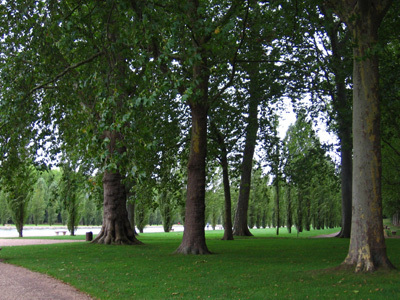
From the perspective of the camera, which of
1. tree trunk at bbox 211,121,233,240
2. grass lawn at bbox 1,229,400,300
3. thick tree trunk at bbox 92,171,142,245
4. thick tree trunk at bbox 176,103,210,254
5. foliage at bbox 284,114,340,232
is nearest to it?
grass lawn at bbox 1,229,400,300

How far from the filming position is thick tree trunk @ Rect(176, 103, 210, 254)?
14.4 m

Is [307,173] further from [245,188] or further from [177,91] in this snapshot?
[177,91]

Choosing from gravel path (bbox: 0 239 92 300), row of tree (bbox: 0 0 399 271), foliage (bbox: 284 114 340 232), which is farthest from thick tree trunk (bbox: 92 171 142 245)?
foliage (bbox: 284 114 340 232)

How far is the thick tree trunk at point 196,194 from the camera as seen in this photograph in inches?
567

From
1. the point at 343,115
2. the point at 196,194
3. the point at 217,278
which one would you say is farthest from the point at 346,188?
the point at 217,278

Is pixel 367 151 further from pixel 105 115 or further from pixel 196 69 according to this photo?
pixel 196 69

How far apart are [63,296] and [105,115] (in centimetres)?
376

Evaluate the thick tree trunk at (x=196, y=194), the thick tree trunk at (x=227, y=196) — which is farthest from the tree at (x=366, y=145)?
the thick tree trunk at (x=227, y=196)

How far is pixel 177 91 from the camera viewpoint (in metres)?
7.23

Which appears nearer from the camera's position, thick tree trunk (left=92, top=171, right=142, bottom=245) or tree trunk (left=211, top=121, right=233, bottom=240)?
thick tree trunk (left=92, top=171, right=142, bottom=245)

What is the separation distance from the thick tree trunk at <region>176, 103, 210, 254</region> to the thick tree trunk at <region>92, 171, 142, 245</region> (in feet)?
21.8

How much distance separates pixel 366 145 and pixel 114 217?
47.1ft

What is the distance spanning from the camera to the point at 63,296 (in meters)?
7.86

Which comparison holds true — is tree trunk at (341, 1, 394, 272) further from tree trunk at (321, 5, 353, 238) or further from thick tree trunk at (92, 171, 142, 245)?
thick tree trunk at (92, 171, 142, 245)
